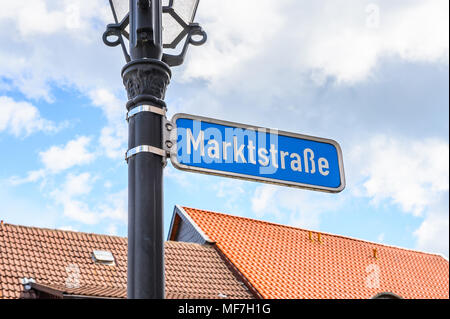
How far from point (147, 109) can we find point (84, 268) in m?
13.3

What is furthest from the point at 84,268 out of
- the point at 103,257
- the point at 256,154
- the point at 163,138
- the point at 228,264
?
the point at 163,138

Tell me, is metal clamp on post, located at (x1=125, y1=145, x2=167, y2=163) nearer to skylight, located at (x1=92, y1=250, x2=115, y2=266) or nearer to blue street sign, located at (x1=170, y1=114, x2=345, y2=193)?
blue street sign, located at (x1=170, y1=114, x2=345, y2=193)

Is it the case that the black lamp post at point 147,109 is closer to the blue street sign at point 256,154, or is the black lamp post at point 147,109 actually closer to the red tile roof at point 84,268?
the blue street sign at point 256,154

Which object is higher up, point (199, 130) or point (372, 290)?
point (372, 290)

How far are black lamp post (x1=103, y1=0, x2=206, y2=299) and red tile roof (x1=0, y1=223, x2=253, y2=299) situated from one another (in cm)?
1116

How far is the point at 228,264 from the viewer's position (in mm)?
19125

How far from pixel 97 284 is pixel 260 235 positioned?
24.6 ft

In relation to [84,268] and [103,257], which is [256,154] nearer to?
[84,268]

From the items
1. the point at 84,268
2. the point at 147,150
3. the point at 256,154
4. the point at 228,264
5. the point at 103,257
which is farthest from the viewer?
the point at 228,264

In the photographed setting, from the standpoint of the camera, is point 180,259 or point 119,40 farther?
point 180,259

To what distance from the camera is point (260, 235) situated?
21.8 meters

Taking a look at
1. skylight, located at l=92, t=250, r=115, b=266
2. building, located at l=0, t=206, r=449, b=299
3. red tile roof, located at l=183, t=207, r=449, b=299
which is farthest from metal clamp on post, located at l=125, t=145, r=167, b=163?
red tile roof, located at l=183, t=207, r=449, b=299
